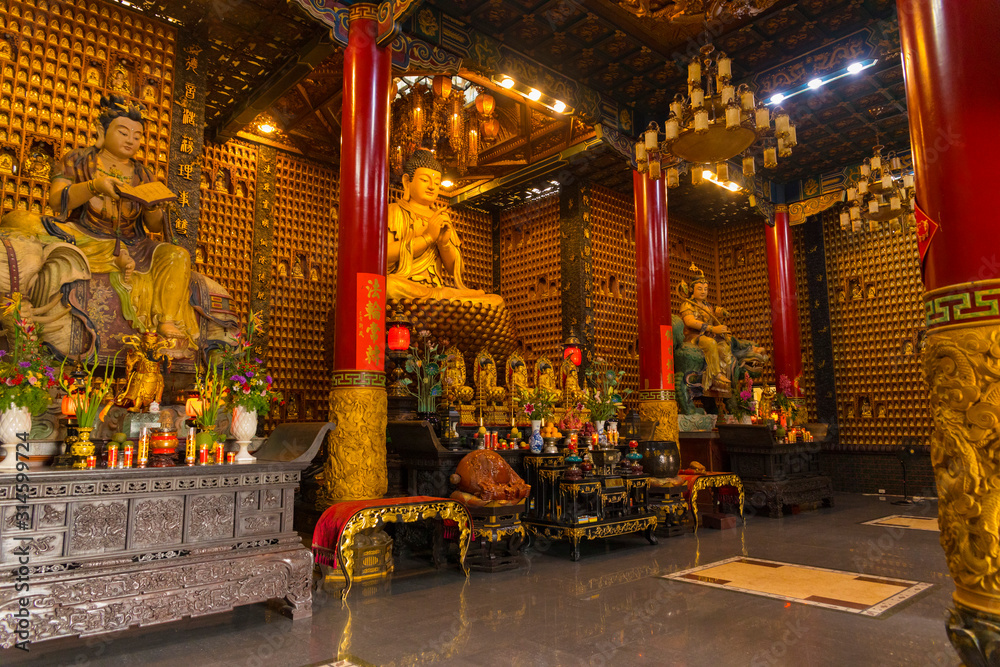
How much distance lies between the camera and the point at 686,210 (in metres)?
13.5

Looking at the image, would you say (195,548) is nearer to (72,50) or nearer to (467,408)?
(467,408)

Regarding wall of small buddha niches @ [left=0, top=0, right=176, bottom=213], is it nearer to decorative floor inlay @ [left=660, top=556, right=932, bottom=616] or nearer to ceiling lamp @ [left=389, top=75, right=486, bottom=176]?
ceiling lamp @ [left=389, top=75, right=486, bottom=176]

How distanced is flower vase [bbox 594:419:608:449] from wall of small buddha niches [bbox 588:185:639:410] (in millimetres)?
4254

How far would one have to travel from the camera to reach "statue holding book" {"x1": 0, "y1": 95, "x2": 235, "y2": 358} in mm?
5160

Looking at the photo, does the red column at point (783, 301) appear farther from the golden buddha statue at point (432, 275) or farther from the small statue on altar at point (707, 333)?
the golden buddha statue at point (432, 275)

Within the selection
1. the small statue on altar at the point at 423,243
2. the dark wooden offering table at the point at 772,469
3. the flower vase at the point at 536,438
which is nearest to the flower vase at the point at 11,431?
the flower vase at the point at 536,438

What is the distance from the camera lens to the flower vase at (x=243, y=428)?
13.6 ft

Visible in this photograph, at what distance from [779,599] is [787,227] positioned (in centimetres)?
988

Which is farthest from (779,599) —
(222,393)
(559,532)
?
(222,393)

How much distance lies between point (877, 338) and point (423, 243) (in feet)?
28.5

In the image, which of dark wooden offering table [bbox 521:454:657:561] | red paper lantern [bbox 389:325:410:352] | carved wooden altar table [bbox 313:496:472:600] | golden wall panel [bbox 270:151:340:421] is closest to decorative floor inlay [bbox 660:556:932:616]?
dark wooden offering table [bbox 521:454:657:561]

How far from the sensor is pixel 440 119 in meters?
9.64

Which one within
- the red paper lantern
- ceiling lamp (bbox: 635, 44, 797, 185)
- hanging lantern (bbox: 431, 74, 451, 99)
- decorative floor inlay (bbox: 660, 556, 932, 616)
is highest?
hanging lantern (bbox: 431, 74, 451, 99)

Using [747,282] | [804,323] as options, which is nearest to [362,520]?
[804,323]
